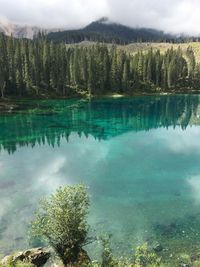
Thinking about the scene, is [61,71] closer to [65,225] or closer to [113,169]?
[113,169]

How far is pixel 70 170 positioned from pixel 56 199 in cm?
3762

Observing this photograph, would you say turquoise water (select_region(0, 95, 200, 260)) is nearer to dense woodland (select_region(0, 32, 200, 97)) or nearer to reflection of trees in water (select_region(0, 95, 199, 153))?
reflection of trees in water (select_region(0, 95, 199, 153))

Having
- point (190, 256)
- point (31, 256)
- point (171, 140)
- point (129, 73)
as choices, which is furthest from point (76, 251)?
point (129, 73)

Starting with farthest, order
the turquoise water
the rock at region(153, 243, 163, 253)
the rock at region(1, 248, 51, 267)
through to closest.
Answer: the turquoise water → the rock at region(153, 243, 163, 253) → the rock at region(1, 248, 51, 267)

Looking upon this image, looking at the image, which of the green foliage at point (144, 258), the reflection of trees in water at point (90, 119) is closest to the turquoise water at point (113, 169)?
the reflection of trees in water at point (90, 119)

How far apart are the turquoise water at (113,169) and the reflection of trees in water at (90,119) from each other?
308 mm

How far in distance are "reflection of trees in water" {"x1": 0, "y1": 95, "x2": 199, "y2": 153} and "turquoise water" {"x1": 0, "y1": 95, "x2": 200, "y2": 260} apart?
31cm

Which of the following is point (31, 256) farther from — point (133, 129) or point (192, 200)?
point (133, 129)

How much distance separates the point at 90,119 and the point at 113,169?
53.6 m

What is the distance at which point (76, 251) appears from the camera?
30.6 metres

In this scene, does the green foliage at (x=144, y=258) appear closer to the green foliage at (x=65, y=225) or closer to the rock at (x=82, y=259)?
the rock at (x=82, y=259)

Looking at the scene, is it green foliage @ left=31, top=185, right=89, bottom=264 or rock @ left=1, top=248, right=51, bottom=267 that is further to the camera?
rock @ left=1, top=248, right=51, bottom=267

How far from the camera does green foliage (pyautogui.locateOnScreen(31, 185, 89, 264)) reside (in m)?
29.6

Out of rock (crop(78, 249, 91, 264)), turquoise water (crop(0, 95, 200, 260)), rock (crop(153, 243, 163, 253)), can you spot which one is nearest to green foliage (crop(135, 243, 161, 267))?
Answer: rock (crop(153, 243, 163, 253))
